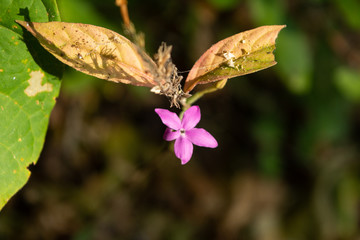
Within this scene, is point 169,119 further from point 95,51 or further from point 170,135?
point 95,51

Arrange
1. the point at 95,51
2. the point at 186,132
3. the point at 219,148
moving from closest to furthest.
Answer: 1. the point at 95,51
2. the point at 186,132
3. the point at 219,148

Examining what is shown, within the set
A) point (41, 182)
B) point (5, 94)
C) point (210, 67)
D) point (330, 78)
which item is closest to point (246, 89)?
point (330, 78)

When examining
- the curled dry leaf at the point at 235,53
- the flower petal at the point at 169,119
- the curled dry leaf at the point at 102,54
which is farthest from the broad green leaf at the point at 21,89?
the curled dry leaf at the point at 235,53

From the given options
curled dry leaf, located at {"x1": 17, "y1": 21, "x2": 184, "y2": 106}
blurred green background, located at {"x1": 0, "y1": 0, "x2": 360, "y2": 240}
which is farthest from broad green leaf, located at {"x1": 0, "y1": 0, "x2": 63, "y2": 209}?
blurred green background, located at {"x1": 0, "y1": 0, "x2": 360, "y2": 240}

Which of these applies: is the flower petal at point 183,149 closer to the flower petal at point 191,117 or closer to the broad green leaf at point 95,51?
the flower petal at point 191,117

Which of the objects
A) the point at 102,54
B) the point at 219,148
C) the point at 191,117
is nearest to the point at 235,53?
the point at 191,117

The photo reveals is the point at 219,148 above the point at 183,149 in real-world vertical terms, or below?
above
